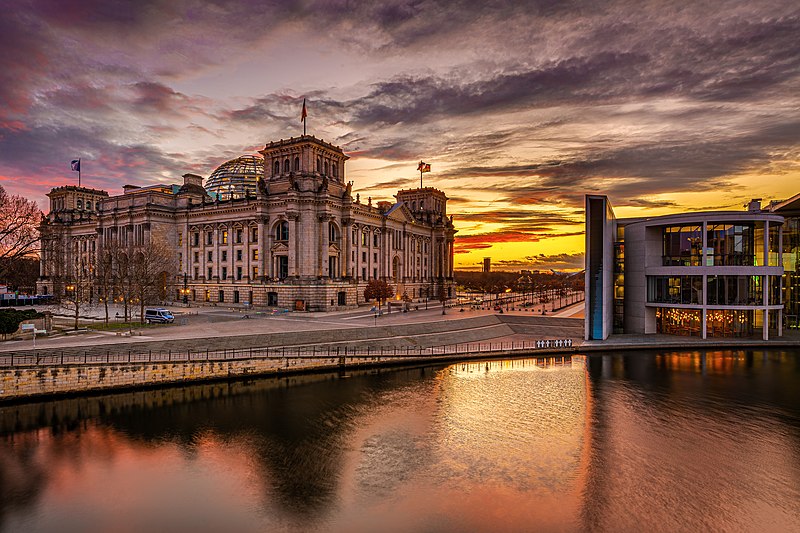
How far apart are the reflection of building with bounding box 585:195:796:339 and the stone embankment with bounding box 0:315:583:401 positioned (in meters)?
9.79

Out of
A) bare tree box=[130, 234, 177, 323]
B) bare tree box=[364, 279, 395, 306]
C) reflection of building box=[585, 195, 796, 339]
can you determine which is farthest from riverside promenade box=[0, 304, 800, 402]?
bare tree box=[130, 234, 177, 323]

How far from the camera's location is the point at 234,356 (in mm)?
41812

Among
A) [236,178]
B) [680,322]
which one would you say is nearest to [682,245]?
[680,322]

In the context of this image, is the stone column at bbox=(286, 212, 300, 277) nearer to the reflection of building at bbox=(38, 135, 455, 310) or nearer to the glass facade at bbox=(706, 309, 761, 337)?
the reflection of building at bbox=(38, 135, 455, 310)

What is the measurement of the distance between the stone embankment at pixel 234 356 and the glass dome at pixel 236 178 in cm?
6692

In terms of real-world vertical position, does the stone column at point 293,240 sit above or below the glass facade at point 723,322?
above

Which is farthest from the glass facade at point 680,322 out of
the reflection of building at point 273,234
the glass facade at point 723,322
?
the reflection of building at point 273,234

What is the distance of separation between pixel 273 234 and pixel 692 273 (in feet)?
209

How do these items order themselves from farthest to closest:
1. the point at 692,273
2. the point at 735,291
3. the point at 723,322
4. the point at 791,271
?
the point at 791,271 → the point at 723,322 → the point at 692,273 → the point at 735,291

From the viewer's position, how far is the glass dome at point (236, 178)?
10925 cm

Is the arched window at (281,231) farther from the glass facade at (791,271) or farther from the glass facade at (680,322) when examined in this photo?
the glass facade at (791,271)

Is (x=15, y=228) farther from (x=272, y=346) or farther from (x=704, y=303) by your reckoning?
(x=704, y=303)

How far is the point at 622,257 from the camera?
6869cm

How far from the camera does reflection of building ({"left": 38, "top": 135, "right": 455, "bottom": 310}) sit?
255 ft
